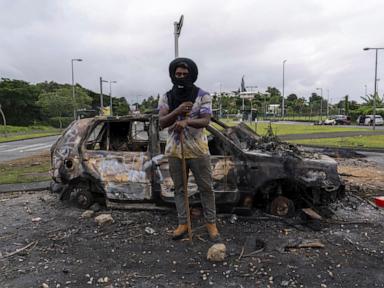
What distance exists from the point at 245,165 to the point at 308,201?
1139 mm

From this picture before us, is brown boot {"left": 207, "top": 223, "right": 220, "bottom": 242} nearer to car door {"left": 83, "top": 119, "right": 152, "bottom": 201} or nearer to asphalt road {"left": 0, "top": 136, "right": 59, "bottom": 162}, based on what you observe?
car door {"left": 83, "top": 119, "right": 152, "bottom": 201}

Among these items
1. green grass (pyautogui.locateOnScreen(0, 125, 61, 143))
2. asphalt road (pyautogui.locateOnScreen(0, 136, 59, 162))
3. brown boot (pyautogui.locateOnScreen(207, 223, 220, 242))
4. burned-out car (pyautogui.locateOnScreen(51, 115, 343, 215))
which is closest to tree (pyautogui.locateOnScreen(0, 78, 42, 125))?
green grass (pyautogui.locateOnScreen(0, 125, 61, 143))

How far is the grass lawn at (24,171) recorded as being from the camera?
8.68 m

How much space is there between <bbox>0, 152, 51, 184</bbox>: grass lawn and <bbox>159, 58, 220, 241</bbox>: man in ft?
17.9

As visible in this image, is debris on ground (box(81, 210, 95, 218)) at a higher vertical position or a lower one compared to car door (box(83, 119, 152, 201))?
lower

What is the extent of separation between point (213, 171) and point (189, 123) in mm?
1307

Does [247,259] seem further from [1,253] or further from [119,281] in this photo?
[1,253]

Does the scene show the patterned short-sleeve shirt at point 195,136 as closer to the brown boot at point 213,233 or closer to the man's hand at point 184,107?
the man's hand at point 184,107

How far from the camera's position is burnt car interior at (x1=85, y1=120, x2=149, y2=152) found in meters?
6.10

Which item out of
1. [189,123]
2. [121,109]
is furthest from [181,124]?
[121,109]

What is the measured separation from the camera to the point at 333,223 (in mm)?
5055

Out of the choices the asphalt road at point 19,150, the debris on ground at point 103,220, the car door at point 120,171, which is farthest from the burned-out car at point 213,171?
the asphalt road at point 19,150

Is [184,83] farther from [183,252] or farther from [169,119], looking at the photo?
[183,252]

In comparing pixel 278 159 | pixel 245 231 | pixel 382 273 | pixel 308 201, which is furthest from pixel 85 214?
pixel 382 273
